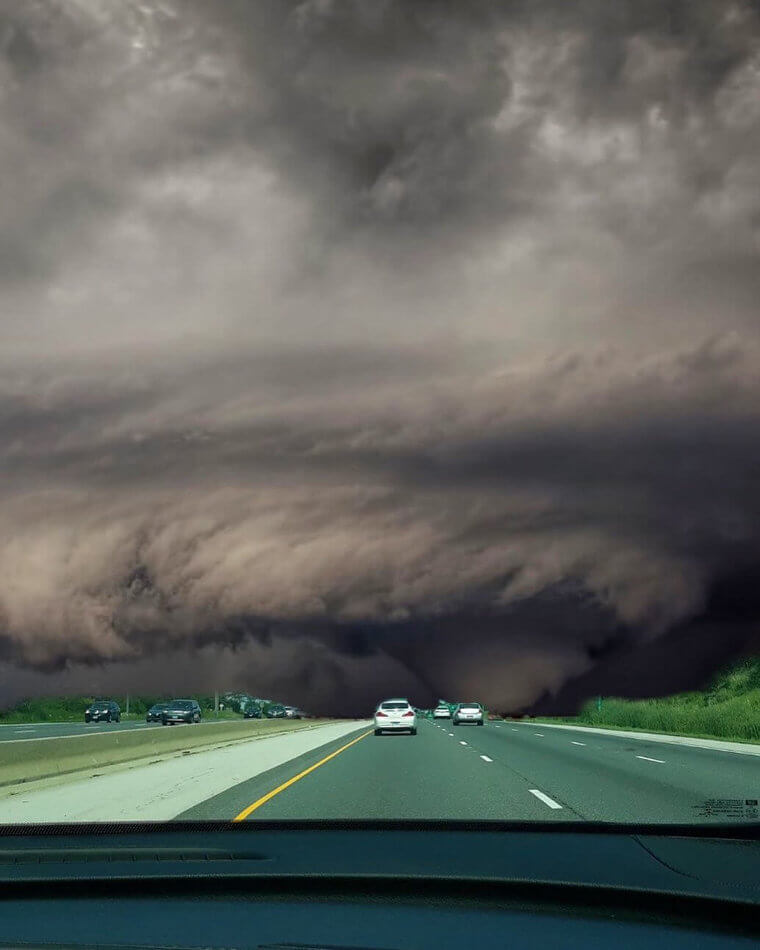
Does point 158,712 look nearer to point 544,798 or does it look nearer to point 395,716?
point 395,716

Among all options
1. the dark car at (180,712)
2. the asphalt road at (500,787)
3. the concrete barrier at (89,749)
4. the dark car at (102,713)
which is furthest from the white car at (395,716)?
the dark car at (102,713)

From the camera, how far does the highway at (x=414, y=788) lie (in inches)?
520

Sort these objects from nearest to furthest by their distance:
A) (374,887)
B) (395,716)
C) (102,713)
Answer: (374,887), (395,716), (102,713)

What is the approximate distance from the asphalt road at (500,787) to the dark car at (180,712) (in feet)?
102

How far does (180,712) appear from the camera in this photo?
5772 cm

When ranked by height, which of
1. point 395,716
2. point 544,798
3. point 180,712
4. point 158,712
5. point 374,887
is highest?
point 374,887

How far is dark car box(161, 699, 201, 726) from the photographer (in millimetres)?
57656

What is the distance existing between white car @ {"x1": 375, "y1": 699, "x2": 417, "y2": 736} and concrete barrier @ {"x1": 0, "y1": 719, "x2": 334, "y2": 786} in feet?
25.7

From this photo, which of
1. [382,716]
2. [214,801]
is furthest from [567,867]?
[382,716]

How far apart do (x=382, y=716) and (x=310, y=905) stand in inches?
1459

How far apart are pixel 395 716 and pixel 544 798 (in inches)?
1025

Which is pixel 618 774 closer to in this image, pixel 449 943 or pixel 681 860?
pixel 681 860

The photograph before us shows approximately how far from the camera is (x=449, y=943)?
12.3ft

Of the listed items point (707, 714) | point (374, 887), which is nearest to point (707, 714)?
point (707, 714)
